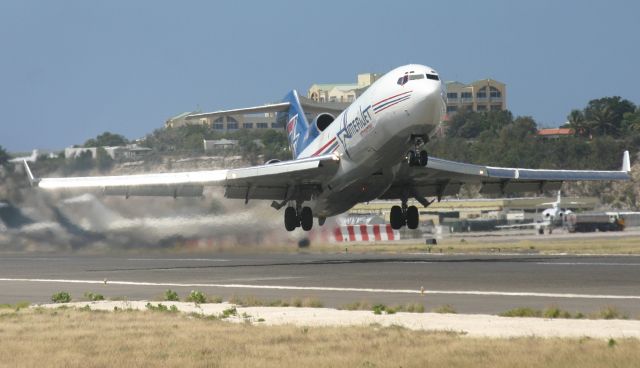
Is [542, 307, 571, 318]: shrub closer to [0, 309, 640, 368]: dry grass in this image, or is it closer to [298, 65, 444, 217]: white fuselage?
[0, 309, 640, 368]: dry grass

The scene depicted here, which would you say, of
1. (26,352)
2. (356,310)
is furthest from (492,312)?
(26,352)

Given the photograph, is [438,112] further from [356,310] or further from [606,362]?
[606,362]

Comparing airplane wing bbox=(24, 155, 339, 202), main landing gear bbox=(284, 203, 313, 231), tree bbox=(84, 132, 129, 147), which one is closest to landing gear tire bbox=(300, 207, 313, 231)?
main landing gear bbox=(284, 203, 313, 231)

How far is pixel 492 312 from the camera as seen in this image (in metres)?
21.3

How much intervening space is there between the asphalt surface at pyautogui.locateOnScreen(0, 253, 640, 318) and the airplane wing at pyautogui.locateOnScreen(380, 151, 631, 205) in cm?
315

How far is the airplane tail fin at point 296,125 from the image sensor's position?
48.7 metres

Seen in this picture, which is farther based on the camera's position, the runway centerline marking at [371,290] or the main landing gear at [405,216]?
the main landing gear at [405,216]

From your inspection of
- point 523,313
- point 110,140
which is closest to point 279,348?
point 523,313

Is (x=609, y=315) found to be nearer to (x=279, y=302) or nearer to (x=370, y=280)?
(x=279, y=302)

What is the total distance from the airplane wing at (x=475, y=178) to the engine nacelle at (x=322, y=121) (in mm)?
4047

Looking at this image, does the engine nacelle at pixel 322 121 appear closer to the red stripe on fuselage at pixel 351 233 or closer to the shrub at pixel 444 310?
the red stripe on fuselage at pixel 351 233

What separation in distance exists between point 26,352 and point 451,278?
17.5 m

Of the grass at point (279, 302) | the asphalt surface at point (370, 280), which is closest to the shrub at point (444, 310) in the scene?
the asphalt surface at point (370, 280)

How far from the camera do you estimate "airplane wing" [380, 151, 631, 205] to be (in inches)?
1718
